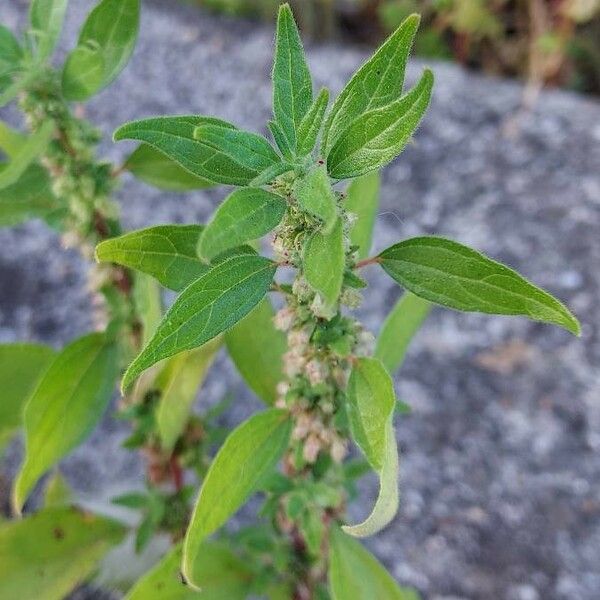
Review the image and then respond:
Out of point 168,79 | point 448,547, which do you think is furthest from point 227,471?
point 168,79

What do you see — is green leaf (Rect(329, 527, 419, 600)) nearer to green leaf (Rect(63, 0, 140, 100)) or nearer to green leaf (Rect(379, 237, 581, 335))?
green leaf (Rect(379, 237, 581, 335))

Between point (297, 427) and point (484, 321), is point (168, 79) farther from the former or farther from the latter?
point (297, 427)

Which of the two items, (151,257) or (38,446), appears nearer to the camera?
(151,257)

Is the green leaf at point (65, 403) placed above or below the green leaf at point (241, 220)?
below

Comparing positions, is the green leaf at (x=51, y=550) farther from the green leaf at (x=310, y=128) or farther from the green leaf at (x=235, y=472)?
the green leaf at (x=310, y=128)

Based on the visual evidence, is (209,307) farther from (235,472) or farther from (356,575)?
(356,575)

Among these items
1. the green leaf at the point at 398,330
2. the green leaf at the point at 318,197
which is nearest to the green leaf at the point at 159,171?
the green leaf at the point at 398,330

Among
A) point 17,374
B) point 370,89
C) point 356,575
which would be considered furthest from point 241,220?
point 17,374
